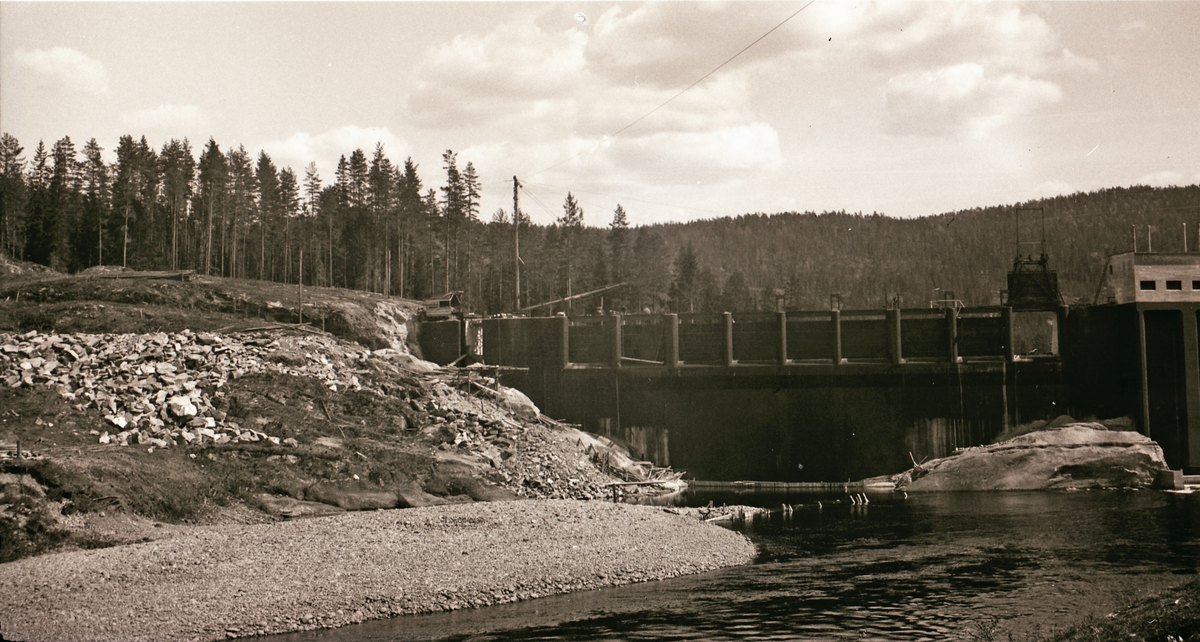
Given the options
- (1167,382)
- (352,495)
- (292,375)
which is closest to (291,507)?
(352,495)

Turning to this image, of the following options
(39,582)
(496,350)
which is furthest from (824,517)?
Answer: (39,582)

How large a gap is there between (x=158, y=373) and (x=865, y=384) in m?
32.2

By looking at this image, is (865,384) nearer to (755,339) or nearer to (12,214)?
(755,339)

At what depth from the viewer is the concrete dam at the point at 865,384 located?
135 feet

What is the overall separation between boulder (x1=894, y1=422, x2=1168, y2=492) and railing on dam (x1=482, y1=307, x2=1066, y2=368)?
4.81 m

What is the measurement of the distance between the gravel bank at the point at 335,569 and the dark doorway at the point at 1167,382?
25832mm

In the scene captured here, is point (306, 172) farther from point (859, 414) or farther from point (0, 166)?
point (859, 414)

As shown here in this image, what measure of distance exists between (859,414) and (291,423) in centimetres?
2667

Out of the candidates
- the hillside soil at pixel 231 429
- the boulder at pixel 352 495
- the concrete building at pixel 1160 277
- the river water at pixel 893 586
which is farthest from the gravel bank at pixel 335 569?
the concrete building at pixel 1160 277

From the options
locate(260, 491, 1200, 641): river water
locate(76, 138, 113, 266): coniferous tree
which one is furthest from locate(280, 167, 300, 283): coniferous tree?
locate(260, 491, 1200, 641): river water

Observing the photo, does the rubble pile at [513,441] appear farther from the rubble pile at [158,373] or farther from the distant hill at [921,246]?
the distant hill at [921,246]

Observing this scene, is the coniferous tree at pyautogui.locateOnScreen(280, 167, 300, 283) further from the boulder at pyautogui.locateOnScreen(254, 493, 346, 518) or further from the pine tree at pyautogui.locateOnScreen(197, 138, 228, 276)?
the boulder at pyautogui.locateOnScreen(254, 493, 346, 518)

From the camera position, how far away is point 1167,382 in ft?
133

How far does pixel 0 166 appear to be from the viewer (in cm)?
8519
